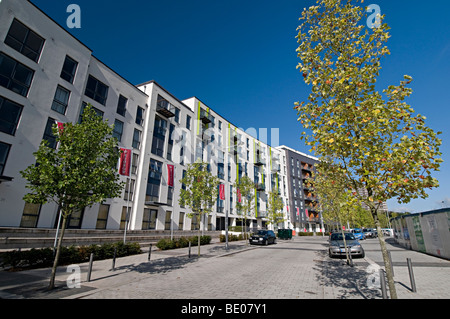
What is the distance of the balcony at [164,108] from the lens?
28.5 metres

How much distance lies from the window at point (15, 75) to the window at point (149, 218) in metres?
15.6

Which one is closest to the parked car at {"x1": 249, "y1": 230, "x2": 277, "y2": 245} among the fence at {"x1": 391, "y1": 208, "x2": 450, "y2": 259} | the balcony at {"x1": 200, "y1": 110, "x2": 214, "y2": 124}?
the fence at {"x1": 391, "y1": 208, "x2": 450, "y2": 259}

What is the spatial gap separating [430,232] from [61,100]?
Answer: 30.8m

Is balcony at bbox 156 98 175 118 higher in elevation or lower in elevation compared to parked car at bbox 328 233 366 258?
higher

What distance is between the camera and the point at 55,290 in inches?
280

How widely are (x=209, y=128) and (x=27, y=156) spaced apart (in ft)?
87.1

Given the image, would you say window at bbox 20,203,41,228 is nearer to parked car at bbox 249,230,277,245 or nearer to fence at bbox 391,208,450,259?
parked car at bbox 249,230,277,245

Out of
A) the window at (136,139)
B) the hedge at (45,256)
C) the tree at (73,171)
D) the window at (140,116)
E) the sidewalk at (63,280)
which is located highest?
the window at (140,116)

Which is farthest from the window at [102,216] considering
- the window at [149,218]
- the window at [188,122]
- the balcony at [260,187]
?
the balcony at [260,187]

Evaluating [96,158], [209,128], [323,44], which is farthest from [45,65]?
[209,128]

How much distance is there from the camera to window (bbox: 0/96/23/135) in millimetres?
15039

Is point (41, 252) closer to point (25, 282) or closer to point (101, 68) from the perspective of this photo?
point (25, 282)

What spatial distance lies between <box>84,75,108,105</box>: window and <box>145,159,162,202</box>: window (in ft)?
28.6

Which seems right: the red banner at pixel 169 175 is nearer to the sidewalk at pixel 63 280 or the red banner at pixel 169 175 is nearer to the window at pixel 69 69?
the window at pixel 69 69
